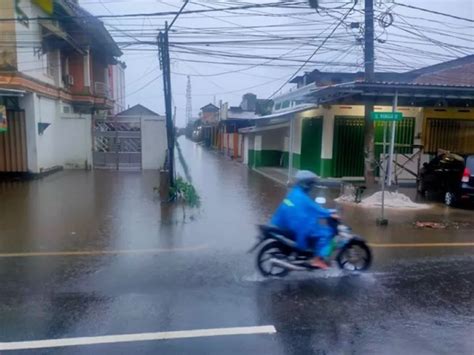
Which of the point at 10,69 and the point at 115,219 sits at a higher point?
the point at 10,69

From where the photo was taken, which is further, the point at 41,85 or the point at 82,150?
the point at 82,150

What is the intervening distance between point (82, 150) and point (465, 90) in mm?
16243

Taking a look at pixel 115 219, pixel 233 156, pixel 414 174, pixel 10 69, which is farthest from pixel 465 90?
pixel 233 156

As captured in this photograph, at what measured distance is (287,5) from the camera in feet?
35.1

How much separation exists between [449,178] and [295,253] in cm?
816

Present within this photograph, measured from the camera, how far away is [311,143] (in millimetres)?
16562

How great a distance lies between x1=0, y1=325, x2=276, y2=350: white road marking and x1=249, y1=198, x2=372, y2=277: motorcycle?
Answer: 1536 mm

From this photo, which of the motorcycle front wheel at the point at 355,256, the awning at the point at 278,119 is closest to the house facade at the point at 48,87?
the awning at the point at 278,119

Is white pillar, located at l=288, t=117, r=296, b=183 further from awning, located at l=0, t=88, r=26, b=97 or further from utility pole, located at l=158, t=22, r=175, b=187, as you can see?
awning, located at l=0, t=88, r=26, b=97

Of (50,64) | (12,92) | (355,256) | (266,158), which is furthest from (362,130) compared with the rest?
(50,64)

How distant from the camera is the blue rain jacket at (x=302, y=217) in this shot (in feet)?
18.2

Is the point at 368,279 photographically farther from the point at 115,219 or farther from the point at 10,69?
the point at 10,69

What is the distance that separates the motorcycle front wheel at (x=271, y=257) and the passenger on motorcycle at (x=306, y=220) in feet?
0.85

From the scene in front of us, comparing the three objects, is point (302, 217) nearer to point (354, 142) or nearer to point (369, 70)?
point (369, 70)
